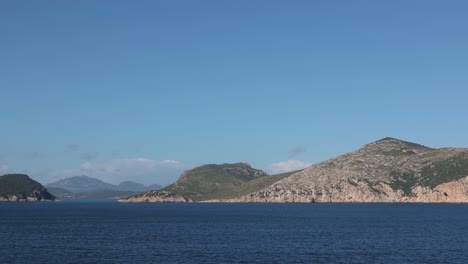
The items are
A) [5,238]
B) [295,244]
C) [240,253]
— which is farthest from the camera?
[5,238]

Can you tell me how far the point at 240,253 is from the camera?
5281 inches

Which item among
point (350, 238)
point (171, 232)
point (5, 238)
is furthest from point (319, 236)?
point (5, 238)

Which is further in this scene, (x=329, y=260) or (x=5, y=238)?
(x=5, y=238)

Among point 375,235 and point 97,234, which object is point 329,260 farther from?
point 97,234

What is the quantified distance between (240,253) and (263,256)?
23.8 feet

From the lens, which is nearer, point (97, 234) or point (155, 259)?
point (155, 259)

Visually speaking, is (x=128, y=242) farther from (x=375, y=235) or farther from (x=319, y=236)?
(x=375, y=235)

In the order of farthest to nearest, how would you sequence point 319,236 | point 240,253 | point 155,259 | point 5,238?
1. point 319,236
2. point 5,238
3. point 240,253
4. point 155,259

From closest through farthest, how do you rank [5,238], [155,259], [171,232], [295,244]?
[155,259]
[295,244]
[5,238]
[171,232]

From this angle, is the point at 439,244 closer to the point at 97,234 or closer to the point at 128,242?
the point at 128,242

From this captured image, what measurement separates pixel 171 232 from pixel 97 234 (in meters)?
24.2

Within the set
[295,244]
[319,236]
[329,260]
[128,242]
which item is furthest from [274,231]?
[329,260]

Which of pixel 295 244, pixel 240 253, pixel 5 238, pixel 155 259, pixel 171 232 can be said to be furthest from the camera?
pixel 171 232

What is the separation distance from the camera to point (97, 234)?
7136 inches
